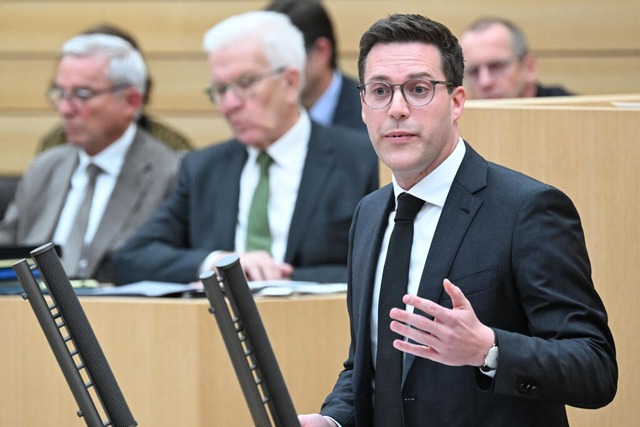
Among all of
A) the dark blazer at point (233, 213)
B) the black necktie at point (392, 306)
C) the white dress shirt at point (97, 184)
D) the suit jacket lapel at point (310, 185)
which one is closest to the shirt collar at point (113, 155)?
the white dress shirt at point (97, 184)

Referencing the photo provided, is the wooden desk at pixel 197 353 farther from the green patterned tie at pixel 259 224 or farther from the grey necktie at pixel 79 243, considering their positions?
the grey necktie at pixel 79 243

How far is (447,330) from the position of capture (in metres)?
2.02

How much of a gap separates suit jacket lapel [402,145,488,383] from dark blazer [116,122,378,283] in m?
1.54

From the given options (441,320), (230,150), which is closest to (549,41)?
(230,150)

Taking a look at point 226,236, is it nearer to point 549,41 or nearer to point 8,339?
point 8,339

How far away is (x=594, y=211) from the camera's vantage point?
2.96 m

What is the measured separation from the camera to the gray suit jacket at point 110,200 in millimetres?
4641

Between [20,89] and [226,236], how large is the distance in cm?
384

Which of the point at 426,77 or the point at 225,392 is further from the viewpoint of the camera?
the point at 225,392

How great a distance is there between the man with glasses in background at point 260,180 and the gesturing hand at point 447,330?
190 cm

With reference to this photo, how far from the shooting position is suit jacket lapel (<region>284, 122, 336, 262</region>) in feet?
13.3

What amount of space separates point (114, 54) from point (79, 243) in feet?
3.00

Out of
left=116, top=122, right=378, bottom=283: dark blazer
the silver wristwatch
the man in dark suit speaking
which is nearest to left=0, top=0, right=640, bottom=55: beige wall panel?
left=116, top=122, right=378, bottom=283: dark blazer

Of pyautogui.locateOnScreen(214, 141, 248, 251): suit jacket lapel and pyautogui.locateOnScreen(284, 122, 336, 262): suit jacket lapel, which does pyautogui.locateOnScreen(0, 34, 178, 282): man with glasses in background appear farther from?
pyautogui.locateOnScreen(284, 122, 336, 262): suit jacket lapel
